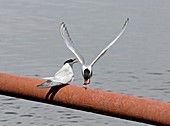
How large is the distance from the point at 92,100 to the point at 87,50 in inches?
629

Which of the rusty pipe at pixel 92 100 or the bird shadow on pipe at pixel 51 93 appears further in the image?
the bird shadow on pipe at pixel 51 93

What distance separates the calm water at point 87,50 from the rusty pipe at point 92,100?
36.2ft

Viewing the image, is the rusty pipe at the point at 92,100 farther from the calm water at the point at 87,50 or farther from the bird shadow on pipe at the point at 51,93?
the calm water at the point at 87,50

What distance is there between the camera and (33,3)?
1110 inches

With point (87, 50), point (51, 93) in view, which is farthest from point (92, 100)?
point (87, 50)

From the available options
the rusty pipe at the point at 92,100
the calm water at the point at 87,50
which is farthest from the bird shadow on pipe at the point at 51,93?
the calm water at the point at 87,50

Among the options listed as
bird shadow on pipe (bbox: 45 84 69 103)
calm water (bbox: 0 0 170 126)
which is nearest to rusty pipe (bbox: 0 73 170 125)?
bird shadow on pipe (bbox: 45 84 69 103)

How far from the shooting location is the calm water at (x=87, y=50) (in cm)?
1463

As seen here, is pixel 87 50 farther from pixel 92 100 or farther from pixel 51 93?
pixel 92 100

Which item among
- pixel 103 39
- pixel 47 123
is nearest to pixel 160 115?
pixel 47 123

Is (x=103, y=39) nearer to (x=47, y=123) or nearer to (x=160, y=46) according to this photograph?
(x=160, y=46)

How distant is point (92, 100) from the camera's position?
97.5 inches

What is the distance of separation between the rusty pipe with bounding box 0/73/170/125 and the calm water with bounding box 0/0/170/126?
1103 centimetres

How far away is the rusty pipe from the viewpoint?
2.30 m
